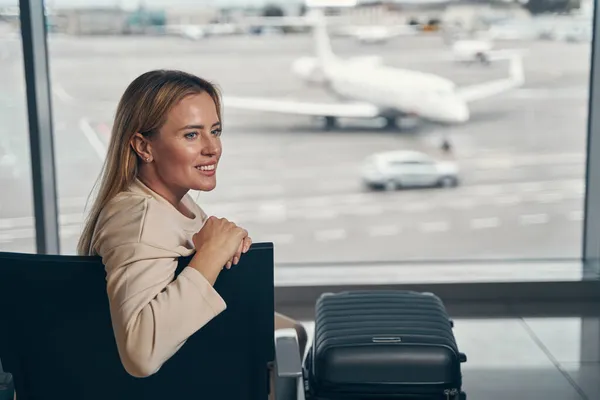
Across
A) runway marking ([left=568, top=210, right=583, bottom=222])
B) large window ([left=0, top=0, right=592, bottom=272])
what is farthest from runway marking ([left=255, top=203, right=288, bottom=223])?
runway marking ([left=568, top=210, right=583, bottom=222])

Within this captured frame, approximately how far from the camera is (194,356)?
4.70 ft

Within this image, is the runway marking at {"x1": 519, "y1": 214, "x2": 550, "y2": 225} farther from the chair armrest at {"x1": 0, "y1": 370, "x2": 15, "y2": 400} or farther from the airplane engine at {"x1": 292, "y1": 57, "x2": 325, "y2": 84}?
the chair armrest at {"x1": 0, "y1": 370, "x2": 15, "y2": 400}

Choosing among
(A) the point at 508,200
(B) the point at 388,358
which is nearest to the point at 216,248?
(B) the point at 388,358

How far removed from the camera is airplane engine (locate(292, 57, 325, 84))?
13.8ft

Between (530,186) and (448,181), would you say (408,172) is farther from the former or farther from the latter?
(530,186)

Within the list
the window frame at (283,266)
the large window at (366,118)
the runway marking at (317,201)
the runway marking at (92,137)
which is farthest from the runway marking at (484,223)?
the runway marking at (92,137)

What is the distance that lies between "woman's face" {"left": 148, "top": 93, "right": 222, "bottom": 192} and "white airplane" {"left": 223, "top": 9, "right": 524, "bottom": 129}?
2.68 metres

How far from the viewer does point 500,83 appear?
4.24 m

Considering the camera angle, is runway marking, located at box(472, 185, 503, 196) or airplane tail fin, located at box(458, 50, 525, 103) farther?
runway marking, located at box(472, 185, 503, 196)

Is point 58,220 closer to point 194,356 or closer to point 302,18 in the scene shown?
point 302,18

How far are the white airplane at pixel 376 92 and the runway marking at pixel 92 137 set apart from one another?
66cm

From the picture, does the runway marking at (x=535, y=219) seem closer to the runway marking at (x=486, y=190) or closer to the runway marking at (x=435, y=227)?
the runway marking at (x=486, y=190)

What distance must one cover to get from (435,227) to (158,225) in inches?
127

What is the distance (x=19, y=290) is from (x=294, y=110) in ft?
9.96
